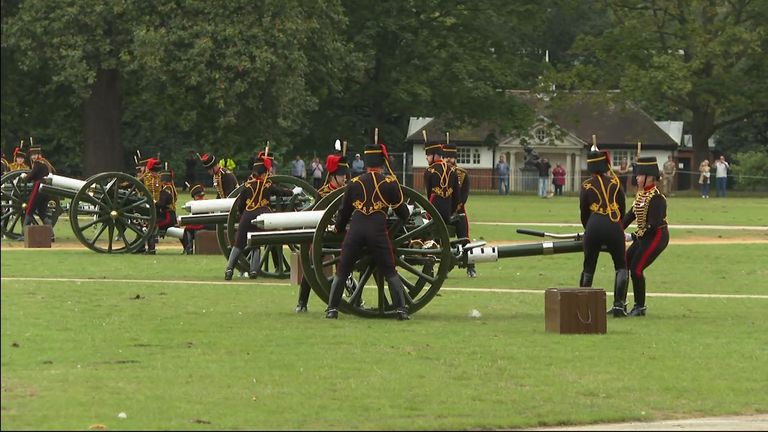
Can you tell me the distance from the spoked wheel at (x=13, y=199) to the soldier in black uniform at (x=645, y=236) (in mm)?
16958

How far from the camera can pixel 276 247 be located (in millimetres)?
23578

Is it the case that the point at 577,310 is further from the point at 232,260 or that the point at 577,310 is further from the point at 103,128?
the point at 103,128

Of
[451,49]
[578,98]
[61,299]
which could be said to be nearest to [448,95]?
[451,49]

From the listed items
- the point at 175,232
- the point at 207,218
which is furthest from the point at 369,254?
the point at 175,232

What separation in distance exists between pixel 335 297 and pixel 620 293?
3.12 meters

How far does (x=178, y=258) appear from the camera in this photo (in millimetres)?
28219

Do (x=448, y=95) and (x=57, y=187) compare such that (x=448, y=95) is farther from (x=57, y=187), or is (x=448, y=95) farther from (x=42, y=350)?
(x=42, y=350)

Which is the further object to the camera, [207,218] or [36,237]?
[36,237]

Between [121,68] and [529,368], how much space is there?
125 feet

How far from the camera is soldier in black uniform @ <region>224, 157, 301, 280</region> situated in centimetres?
2317

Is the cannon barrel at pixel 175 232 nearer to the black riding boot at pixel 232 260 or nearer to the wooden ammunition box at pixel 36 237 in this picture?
the wooden ammunition box at pixel 36 237

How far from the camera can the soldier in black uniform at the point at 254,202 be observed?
23.2 m

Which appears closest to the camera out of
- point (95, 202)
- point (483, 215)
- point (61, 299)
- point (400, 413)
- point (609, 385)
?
point (400, 413)

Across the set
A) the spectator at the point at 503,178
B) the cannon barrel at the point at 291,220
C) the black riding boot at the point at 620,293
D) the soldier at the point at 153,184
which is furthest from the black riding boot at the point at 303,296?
the spectator at the point at 503,178
